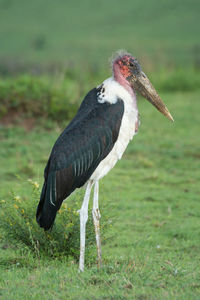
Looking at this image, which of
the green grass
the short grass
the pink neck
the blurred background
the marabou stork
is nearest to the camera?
the short grass

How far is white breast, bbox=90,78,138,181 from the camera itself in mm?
4285

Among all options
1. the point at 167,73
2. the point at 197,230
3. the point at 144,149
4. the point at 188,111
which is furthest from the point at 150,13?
the point at 197,230

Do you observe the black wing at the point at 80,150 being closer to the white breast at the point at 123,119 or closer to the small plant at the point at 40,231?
the white breast at the point at 123,119

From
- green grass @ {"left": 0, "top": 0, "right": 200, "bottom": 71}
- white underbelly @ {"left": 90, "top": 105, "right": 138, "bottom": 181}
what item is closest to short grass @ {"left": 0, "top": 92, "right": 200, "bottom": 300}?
white underbelly @ {"left": 90, "top": 105, "right": 138, "bottom": 181}

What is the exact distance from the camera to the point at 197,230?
575 cm

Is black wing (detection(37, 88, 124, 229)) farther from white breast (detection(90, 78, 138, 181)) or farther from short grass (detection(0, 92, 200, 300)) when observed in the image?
short grass (detection(0, 92, 200, 300))

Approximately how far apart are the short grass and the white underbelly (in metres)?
0.64

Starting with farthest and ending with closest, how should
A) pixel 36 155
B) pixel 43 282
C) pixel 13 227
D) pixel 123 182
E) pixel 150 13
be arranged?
pixel 150 13
pixel 36 155
pixel 123 182
pixel 13 227
pixel 43 282

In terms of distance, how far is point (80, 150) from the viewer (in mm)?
4266

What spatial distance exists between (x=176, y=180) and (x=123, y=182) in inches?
27.2

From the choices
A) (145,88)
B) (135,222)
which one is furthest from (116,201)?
(145,88)

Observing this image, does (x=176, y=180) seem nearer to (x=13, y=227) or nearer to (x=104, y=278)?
(x=13, y=227)

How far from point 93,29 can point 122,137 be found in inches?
1261

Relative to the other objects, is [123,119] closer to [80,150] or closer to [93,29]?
[80,150]
